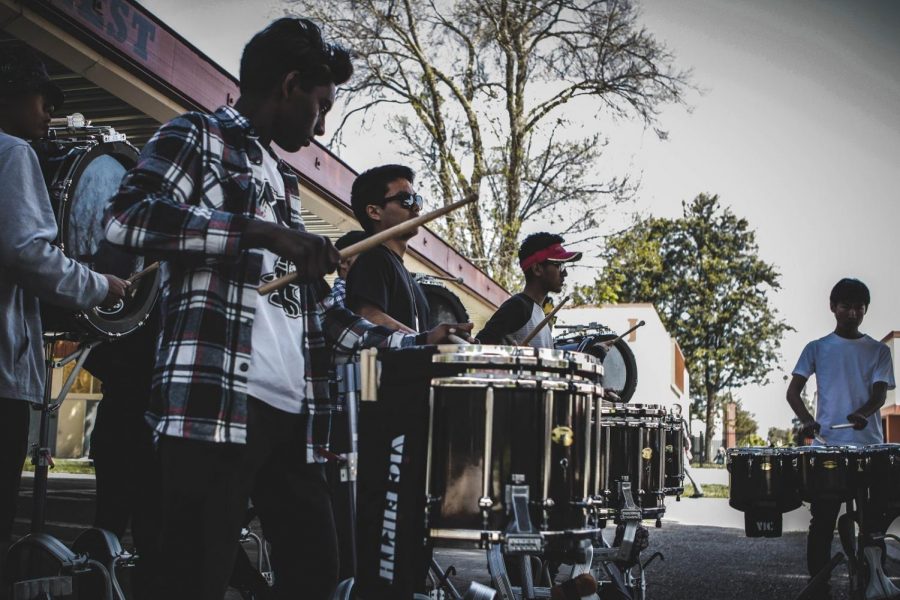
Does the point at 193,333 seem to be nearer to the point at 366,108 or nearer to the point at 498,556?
the point at 498,556

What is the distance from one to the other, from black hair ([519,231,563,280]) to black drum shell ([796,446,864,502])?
6.22ft

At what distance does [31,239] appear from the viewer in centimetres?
285

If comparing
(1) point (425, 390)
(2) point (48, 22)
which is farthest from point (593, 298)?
(1) point (425, 390)

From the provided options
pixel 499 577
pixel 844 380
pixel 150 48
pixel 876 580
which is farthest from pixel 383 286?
pixel 844 380

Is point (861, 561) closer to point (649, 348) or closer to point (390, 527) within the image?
point (390, 527)

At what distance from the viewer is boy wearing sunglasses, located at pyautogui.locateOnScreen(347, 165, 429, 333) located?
4027mm

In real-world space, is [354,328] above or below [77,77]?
below

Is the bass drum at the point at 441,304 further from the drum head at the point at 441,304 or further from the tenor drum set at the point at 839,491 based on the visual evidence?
the tenor drum set at the point at 839,491

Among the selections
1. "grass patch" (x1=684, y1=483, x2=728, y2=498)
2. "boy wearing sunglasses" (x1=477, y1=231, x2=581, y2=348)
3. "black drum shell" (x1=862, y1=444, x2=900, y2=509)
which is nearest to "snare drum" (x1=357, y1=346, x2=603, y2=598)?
"boy wearing sunglasses" (x1=477, y1=231, x2=581, y2=348)

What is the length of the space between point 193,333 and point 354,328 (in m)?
0.79

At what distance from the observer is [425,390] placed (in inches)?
127

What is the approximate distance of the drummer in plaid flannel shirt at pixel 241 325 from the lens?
2.10 meters

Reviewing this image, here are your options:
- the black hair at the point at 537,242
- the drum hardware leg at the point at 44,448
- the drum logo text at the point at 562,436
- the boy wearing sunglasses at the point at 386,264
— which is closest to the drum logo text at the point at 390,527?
the drum logo text at the point at 562,436

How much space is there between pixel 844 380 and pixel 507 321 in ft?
8.02
